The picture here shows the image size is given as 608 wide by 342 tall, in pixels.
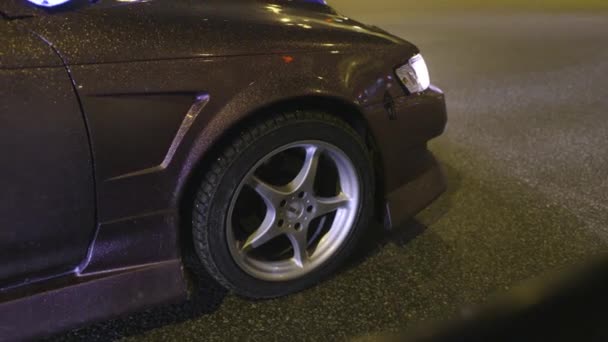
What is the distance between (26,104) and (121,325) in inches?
35.7

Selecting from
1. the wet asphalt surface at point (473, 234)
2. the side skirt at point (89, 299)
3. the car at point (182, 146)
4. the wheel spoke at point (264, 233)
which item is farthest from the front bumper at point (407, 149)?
the side skirt at point (89, 299)

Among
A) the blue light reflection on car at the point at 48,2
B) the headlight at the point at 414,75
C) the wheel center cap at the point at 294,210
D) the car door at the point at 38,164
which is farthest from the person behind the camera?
the headlight at the point at 414,75

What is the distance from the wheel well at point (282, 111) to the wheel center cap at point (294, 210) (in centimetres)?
36

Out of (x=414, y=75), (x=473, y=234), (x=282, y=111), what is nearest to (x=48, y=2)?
(x=282, y=111)

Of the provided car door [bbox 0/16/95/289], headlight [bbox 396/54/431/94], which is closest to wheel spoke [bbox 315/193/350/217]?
headlight [bbox 396/54/431/94]

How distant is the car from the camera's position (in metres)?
1.52

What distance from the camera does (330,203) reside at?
2.09m

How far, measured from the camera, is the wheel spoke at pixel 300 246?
6.77 feet

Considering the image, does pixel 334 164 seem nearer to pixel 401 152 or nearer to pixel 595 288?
pixel 401 152

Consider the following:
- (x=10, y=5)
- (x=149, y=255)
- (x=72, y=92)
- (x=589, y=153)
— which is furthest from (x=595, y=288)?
(x=589, y=153)

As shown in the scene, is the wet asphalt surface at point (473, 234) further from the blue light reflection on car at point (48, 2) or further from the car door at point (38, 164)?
the blue light reflection on car at point (48, 2)

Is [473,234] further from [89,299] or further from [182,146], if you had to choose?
[89,299]

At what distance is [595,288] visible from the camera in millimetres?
1301

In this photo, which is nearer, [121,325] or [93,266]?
[93,266]
